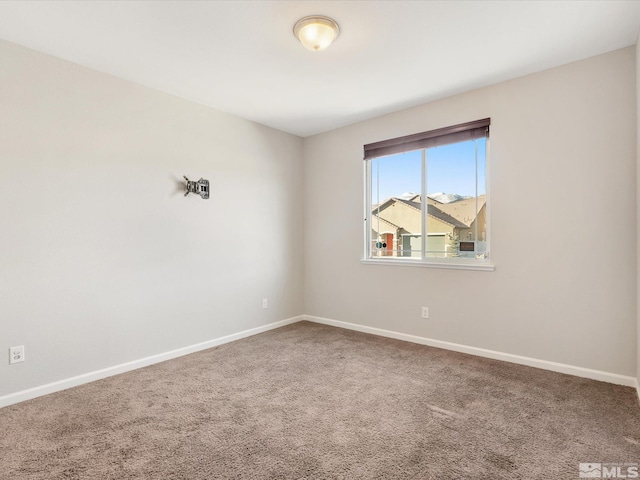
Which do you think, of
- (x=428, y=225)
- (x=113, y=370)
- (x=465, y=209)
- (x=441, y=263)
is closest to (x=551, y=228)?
(x=465, y=209)

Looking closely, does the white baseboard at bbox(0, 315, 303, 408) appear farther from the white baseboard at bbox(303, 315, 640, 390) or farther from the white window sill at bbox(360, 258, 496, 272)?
the white window sill at bbox(360, 258, 496, 272)

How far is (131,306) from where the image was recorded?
2979mm

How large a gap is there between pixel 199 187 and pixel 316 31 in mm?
1904

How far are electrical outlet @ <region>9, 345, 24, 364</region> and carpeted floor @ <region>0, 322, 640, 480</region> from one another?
0.30 meters

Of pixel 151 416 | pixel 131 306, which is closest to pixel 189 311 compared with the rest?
pixel 131 306

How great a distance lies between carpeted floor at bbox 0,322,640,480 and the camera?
1.68 m

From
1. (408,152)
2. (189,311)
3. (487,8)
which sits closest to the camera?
(487,8)

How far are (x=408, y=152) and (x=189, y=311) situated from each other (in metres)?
2.85

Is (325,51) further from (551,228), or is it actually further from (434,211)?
(551,228)

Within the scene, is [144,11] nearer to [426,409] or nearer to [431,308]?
[426,409]

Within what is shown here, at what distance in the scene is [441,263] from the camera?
3449 millimetres

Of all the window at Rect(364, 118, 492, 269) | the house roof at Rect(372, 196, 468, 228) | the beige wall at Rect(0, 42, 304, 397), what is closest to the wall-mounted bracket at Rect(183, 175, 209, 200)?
the beige wall at Rect(0, 42, 304, 397)

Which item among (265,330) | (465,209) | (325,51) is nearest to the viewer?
(325,51)

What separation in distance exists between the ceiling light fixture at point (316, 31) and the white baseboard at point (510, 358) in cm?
289
